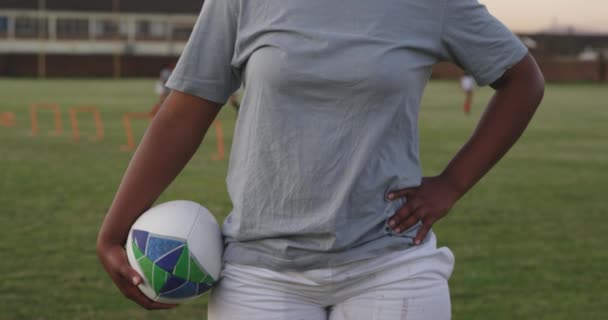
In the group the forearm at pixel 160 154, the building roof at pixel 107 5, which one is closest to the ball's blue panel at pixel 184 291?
the forearm at pixel 160 154

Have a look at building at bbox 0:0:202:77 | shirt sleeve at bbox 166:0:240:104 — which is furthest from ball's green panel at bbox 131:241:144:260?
building at bbox 0:0:202:77

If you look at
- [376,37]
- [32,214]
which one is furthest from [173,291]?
[32,214]

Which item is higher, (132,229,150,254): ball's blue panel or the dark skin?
the dark skin

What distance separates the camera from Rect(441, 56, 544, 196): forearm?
10.1 feet

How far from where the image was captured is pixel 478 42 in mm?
2922

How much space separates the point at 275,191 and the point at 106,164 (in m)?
13.7

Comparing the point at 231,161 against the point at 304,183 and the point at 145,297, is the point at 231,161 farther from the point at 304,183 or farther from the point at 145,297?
the point at 145,297

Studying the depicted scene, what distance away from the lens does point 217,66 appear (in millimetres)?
2840

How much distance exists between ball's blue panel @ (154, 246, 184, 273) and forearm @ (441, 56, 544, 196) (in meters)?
0.79

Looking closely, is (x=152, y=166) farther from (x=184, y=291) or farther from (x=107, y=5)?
(x=107, y=5)

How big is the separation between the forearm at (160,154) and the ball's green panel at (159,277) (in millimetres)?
136

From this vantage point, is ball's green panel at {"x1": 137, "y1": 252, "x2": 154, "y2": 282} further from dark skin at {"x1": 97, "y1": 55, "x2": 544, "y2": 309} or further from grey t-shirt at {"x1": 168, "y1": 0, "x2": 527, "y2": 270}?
grey t-shirt at {"x1": 168, "y1": 0, "x2": 527, "y2": 270}

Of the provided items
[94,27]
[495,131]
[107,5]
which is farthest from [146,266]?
[107,5]

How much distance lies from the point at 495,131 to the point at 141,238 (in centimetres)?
105
